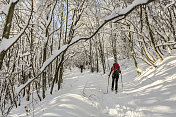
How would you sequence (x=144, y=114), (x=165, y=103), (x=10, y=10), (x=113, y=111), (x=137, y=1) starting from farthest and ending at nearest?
1. (x=113, y=111)
2. (x=165, y=103)
3. (x=144, y=114)
4. (x=10, y=10)
5. (x=137, y=1)

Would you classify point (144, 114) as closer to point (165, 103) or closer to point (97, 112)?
point (165, 103)

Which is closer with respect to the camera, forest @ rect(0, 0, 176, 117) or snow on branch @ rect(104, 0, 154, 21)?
snow on branch @ rect(104, 0, 154, 21)

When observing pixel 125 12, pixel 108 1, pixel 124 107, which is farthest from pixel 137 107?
pixel 108 1

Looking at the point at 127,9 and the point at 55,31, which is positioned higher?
the point at 55,31

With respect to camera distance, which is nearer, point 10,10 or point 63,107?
point 10,10

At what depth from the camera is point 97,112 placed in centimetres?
380

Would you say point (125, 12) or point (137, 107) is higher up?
point (125, 12)

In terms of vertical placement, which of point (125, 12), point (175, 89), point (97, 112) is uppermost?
point (125, 12)

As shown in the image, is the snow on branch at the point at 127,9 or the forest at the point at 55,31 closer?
the snow on branch at the point at 127,9

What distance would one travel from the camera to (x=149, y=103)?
3820 millimetres

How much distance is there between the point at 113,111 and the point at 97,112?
54 cm

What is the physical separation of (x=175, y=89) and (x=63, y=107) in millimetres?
3889

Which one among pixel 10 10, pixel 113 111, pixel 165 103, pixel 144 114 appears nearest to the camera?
pixel 10 10

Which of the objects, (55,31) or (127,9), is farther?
(55,31)
